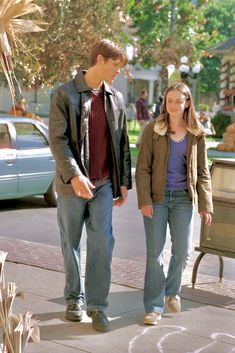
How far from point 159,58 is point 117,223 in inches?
1411

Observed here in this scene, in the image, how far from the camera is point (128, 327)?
5.69 metres

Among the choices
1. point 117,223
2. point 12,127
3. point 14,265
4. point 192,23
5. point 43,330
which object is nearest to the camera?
point 43,330

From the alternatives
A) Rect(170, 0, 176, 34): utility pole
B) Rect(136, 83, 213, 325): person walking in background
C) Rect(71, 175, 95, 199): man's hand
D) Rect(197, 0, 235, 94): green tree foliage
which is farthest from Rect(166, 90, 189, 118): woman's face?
Rect(197, 0, 235, 94): green tree foliage

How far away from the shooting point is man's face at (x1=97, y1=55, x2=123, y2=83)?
540 cm

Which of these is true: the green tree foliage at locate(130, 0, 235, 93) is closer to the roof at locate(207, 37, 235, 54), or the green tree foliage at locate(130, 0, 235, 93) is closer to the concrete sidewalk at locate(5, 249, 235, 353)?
the roof at locate(207, 37, 235, 54)

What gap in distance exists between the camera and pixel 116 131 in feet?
18.2

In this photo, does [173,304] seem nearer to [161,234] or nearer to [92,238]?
[161,234]

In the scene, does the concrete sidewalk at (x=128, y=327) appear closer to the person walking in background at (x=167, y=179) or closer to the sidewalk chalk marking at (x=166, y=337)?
the sidewalk chalk marking at (x=166, y=337)

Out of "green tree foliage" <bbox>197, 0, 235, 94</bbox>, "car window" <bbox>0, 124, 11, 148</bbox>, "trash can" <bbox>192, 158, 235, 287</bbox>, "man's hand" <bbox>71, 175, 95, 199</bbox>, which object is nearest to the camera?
"man's hand" <bbox>71, 175, 95, 199</bbox>

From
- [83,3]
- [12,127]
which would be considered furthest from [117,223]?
[83,3]

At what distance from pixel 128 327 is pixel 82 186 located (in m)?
1.20

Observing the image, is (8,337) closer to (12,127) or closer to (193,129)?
(193,129)

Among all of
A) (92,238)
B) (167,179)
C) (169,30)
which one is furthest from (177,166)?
(169,30)

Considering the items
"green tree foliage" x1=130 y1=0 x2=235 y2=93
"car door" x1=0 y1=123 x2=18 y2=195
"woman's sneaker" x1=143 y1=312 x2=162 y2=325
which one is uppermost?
"green tree foliage" x1=130 y1=0 x2=235 y2=93
